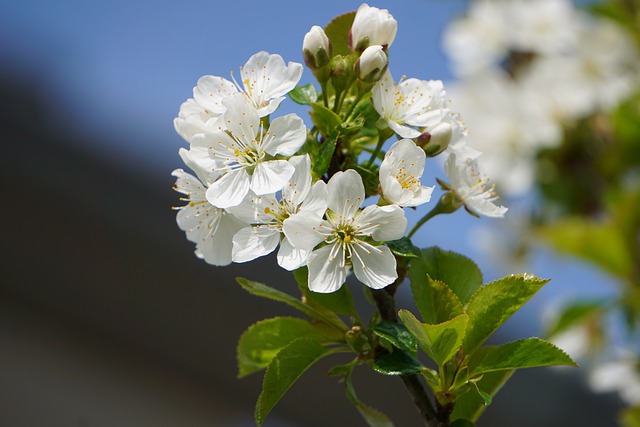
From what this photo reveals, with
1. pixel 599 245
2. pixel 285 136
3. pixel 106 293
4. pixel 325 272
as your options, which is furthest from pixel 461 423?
pixel 106 293

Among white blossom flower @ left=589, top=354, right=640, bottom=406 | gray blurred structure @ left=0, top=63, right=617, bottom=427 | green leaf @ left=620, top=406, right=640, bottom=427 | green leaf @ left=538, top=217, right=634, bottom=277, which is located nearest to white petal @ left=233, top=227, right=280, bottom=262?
green leaf @ left=620, top=406, right=640, bottom=427

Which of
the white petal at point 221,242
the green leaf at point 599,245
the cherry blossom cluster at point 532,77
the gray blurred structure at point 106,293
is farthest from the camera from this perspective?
the gray blurred structure at point 106,293

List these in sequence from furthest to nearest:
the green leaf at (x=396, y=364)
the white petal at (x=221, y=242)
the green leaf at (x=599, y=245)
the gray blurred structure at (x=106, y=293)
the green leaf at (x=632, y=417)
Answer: the gray blurred structure at (x=106, y=293)
the green leaf at (x=599, y=245)
the green leaf at (x=632, y=417)
the white petal at (x=221, y=242)
the green leaf at (x=396, y=364)

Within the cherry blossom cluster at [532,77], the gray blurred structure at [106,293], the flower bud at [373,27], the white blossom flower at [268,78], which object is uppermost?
the cherry blossom cluster at [532,77]

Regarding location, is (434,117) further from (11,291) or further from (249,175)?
(11,291)

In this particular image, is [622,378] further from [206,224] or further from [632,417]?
[206,224]

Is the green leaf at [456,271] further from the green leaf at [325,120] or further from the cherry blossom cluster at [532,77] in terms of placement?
the cherry blossom cluster at [532,77]

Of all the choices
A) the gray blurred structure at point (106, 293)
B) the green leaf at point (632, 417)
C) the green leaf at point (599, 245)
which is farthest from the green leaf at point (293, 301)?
the gray blurred structure at point (106, 293)

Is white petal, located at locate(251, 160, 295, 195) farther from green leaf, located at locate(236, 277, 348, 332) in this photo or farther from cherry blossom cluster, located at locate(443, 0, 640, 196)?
cherry blossom cluster, located at locate(443, 0, 640, 196)
